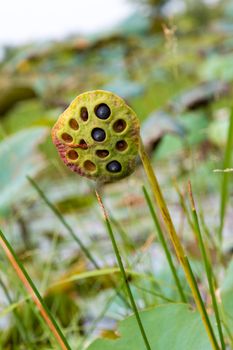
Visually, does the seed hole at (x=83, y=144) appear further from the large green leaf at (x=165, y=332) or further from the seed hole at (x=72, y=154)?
the large green leaf at (x=165, y=332)

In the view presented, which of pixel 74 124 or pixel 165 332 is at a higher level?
pixel 74 124

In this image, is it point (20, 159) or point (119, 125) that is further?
point (20, 159)

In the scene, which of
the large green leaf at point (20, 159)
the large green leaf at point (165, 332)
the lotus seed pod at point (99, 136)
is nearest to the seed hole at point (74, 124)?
the lotus seed pod at point (99, 136)

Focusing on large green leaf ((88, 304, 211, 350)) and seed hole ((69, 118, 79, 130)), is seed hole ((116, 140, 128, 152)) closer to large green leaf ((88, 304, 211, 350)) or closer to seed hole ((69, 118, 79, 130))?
seed hole ((69, 118, 79, 130))

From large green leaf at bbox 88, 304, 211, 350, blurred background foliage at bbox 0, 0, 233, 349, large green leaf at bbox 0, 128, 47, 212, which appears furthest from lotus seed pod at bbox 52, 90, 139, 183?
large green leaf at bbox 0, 128, 47, 212

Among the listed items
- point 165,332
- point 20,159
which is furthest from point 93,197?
point 165,332

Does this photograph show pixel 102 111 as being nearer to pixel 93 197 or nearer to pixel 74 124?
pixel 74 124
